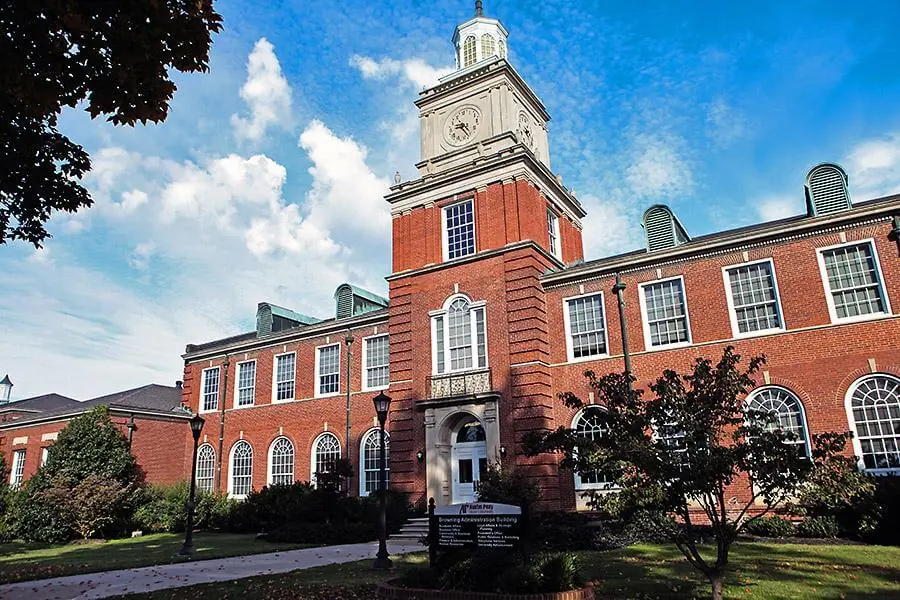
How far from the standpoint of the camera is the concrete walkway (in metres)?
12.1

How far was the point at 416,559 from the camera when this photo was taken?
15.5 metres

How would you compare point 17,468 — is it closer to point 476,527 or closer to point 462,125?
point 462,125

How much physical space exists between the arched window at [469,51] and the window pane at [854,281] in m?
16.7

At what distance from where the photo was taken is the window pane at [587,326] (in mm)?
21734

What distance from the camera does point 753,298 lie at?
19.5 m

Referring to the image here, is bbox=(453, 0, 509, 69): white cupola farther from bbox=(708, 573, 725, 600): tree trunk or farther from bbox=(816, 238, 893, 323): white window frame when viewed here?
bbox=(708, 573, 725, 600): tree trunk

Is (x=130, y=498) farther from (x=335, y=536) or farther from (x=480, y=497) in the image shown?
(x=480, y=497)

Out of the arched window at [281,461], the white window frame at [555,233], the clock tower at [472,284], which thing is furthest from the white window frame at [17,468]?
the white window frame at [555,233]

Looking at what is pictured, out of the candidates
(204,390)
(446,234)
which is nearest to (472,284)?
(446,234)

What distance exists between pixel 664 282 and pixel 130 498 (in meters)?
22.9

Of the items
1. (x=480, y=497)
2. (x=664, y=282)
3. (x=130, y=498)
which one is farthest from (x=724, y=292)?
(x=130, y=498)

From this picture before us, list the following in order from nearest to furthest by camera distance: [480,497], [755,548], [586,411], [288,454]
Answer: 1. [755,548]
2. [480,497]
3. [586,411]
4. [288,454]

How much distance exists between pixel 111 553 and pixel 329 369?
448 inches

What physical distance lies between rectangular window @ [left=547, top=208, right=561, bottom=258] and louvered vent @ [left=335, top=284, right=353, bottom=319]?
33.6 feet
